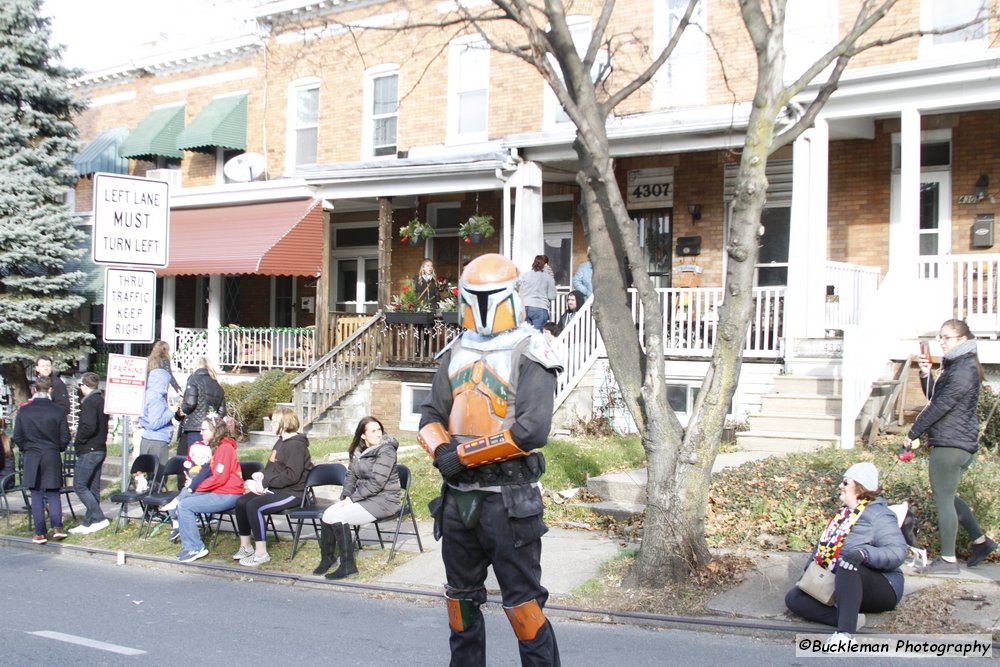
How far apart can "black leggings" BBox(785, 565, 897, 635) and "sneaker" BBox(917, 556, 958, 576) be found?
109cm

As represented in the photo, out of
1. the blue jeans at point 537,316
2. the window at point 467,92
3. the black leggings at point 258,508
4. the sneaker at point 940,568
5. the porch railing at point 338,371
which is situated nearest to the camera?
the sneaker at point 940,568

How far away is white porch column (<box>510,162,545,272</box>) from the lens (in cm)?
1614

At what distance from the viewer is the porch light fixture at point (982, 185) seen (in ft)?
46.5

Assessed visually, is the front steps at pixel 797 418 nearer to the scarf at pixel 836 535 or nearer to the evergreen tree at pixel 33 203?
the scarf at pixel 836 535

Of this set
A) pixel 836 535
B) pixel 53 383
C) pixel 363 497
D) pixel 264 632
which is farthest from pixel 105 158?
pixel 836 535

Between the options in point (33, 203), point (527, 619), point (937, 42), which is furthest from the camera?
point (33, 203)

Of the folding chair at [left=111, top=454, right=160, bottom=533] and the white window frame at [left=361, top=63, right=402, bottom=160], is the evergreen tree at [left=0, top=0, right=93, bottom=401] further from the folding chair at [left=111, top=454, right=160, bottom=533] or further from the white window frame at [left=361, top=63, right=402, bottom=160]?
the folding chair at [left=111, top=454, right=160, bottom=533]

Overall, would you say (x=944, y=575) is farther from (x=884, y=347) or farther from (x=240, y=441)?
(x=240, y=441)

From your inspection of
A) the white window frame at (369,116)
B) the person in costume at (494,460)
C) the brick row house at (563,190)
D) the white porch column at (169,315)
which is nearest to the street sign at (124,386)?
the brick row house at (563,190)

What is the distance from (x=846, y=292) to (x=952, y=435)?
6.95 meters

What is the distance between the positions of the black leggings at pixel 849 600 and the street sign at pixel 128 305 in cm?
693

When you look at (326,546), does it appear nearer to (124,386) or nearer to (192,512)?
(192,512)

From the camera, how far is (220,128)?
72.0 feet

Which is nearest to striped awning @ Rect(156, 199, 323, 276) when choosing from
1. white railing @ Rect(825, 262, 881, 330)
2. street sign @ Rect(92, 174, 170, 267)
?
street sign @ Rect(92, 174, 170, 267)
